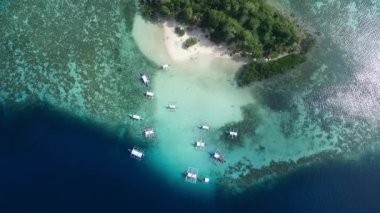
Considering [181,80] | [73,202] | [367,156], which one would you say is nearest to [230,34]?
[181,80]

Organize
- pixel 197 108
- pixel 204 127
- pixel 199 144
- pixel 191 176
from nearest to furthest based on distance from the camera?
1. pixel 191 176
2. pixel 199 144
3. pixel 204 127
4. pixel 197 108

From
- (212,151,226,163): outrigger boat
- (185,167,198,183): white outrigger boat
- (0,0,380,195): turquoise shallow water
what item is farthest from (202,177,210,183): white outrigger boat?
(212,151,226,163): outrigger boat

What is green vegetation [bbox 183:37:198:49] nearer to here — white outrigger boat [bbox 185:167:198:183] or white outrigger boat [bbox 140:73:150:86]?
white outrigger boat [bbox 140:73:150:86]

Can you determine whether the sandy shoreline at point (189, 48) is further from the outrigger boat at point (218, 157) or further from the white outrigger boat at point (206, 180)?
the white outrigger boat at point (206, 180)

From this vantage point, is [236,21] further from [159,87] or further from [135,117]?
[135,117]

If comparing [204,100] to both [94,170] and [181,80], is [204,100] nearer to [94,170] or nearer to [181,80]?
[181,80]

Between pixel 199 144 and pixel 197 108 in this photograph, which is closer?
pixel 199 144

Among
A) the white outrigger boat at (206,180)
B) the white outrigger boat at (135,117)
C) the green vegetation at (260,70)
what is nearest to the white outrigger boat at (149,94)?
the white outrigger boat at (135,117)

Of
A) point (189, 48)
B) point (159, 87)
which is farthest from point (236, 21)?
point (159, 87)
